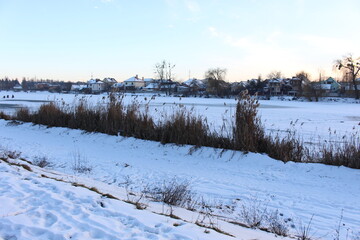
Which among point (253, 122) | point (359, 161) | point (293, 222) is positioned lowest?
point (293, 222)

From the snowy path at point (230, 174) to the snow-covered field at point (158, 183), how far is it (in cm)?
2

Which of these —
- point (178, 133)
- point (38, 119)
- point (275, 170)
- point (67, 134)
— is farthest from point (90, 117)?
point (275, 170)

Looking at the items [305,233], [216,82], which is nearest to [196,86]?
[216,82]

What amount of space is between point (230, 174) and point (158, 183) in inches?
86.3

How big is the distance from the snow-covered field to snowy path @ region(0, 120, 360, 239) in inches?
0.9

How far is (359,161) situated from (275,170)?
2.25 meters

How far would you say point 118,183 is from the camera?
763cm

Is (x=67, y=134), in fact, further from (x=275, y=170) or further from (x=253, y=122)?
(x=275, y=170)

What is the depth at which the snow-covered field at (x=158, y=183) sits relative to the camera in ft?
12.6

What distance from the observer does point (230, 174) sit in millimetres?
8633

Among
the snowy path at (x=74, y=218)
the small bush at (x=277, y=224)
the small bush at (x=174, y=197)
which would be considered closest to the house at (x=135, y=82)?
the small bush at (x=174, y=197)

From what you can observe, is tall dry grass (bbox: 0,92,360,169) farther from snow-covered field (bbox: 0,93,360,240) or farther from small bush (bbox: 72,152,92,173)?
small bush (bbox: 72,152,92,173)

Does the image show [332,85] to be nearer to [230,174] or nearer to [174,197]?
[230,174]

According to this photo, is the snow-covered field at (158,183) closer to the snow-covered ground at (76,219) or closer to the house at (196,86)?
the snow-covered ground at (76,219)
